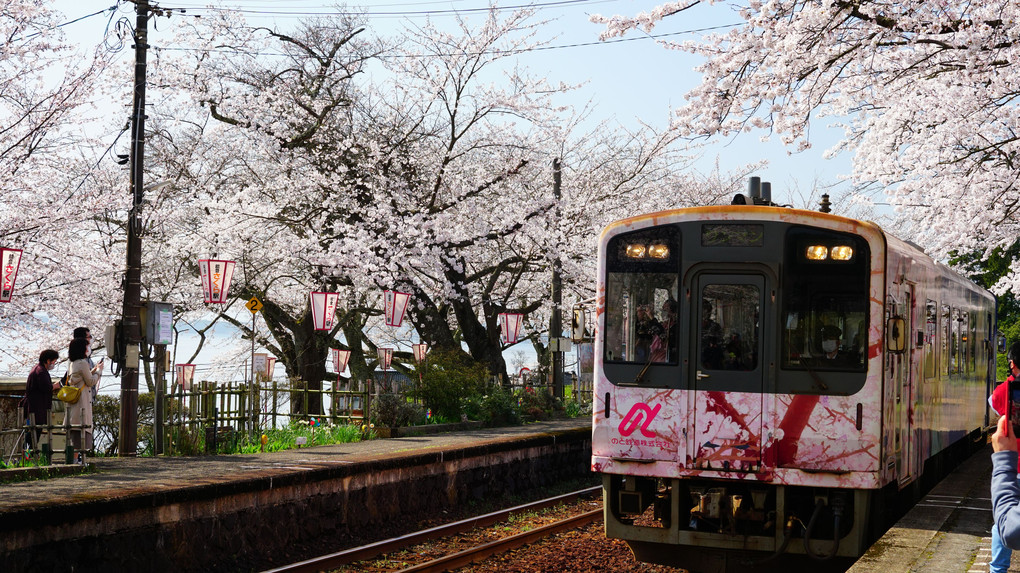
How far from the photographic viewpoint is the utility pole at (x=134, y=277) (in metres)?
13.6

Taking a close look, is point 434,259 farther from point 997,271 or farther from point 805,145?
point 997,271

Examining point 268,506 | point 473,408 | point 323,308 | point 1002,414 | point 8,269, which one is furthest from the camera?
point 323,308

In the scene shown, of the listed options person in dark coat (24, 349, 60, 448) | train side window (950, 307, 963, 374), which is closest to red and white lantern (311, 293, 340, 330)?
person in dark coat (24, 349, 60, 448)

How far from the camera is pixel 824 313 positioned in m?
7.87

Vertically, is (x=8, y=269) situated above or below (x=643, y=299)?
above

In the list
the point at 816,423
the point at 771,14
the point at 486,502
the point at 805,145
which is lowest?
the point at 486,502

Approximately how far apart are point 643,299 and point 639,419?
93cm

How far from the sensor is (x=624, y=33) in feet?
31.3

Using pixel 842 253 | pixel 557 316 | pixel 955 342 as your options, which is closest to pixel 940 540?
pixel 842 253

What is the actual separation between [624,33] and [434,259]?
42.7 ft

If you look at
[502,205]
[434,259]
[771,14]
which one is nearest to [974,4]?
[771,14]

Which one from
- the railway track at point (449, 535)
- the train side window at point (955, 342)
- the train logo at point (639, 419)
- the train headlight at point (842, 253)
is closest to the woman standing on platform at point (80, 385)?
the railway track at point (449, 535)

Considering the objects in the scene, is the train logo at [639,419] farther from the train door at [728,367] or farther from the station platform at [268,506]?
the station platform at [268,506]

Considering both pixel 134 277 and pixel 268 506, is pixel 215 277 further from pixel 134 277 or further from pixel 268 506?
pixel 268 506
